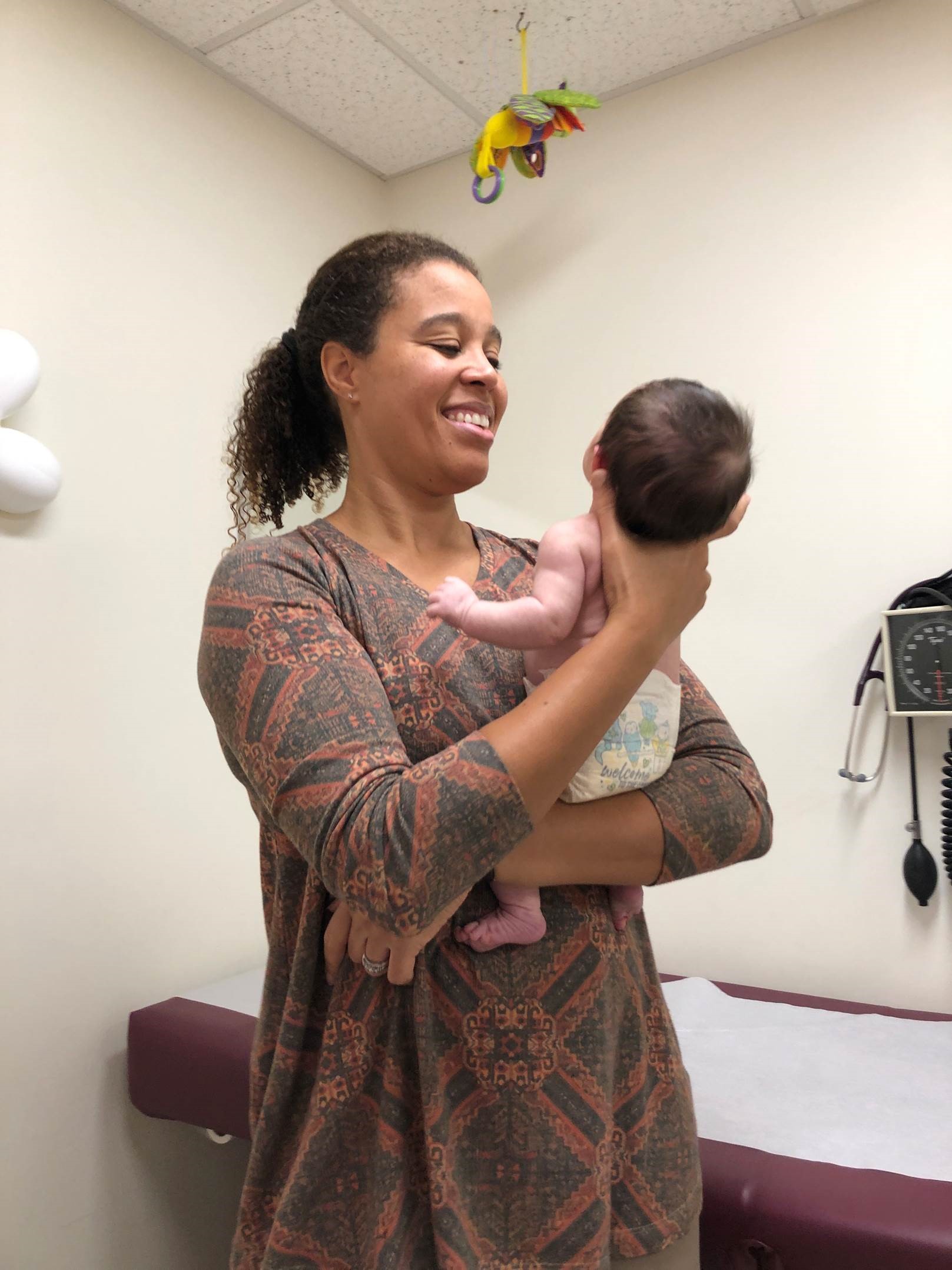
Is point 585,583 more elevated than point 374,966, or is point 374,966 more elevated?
point 585,583

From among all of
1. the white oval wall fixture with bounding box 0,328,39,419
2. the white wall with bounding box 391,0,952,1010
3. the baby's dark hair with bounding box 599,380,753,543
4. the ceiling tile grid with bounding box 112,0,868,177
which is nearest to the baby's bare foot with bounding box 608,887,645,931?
the baby's dark hair with bounding box 599,380,753,543

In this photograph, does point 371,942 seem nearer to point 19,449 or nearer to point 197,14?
point 19,449

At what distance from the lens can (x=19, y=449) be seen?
167 cm

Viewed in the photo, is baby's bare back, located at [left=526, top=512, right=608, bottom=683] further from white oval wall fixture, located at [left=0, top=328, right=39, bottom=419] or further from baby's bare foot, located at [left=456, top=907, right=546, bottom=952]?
white oval wall fixture, located at [left=0, top=328, right=39, bottom=419]

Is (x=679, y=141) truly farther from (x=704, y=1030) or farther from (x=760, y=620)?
(x=704, y=1030)

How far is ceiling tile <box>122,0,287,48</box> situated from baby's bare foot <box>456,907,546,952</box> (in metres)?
2.06

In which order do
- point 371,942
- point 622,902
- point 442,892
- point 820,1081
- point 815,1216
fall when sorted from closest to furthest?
point 442,892, point 371,942, point 622,902, point 815,1216, point 820,1081

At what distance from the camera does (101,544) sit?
1904mm

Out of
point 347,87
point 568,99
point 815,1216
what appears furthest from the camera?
point 347,87

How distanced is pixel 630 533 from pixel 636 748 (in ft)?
0.70

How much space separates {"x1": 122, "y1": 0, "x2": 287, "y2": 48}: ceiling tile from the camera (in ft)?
6.61

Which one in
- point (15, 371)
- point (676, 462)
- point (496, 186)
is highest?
point (496, 186)

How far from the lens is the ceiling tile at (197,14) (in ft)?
6.61

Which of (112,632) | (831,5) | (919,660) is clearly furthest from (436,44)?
(919,660)
